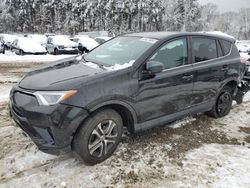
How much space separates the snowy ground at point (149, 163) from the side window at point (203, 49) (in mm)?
1296

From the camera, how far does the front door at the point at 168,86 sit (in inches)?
155

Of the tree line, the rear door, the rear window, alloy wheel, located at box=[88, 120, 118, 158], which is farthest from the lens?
the tree line

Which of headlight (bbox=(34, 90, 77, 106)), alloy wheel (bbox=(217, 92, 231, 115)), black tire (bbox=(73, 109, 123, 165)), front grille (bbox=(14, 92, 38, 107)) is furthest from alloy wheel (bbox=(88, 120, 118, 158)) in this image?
alloy wheel (bbox=(217, 92, 231, 115))

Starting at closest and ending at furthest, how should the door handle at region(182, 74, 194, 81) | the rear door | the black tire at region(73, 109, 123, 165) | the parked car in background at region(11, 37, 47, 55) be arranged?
1. the black tire at region(73, 109, 123, 165)
2. the door handle at region(182, 74, 194, 81)
3. the rear door
4. the parked car in background at region(11, 37, 47, 55)

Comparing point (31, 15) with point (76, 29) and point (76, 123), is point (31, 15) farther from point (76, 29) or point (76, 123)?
point (76, 123)

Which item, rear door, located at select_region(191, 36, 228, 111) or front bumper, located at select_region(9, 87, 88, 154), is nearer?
front bumper, located at select_region(9, 87, 88, 154)

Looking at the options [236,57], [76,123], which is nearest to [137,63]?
[76,123]

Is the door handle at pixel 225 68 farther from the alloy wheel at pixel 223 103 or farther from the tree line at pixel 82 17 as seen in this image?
the tree line at pixel 82 17

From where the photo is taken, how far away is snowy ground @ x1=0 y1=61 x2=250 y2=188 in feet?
11.1

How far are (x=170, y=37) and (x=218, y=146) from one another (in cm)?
187

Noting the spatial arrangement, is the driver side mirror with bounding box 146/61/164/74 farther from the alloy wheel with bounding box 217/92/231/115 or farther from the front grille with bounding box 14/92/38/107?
the alloy wheel with bounding box 217/92/231/115

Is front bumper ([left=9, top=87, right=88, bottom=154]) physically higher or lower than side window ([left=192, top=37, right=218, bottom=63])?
lower

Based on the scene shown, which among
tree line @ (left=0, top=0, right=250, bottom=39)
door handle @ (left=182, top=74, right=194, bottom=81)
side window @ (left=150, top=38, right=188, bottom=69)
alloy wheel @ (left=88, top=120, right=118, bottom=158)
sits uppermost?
tree line @ (left=0, top=0, right=250, bottom=39)

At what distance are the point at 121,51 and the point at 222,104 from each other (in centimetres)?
249
